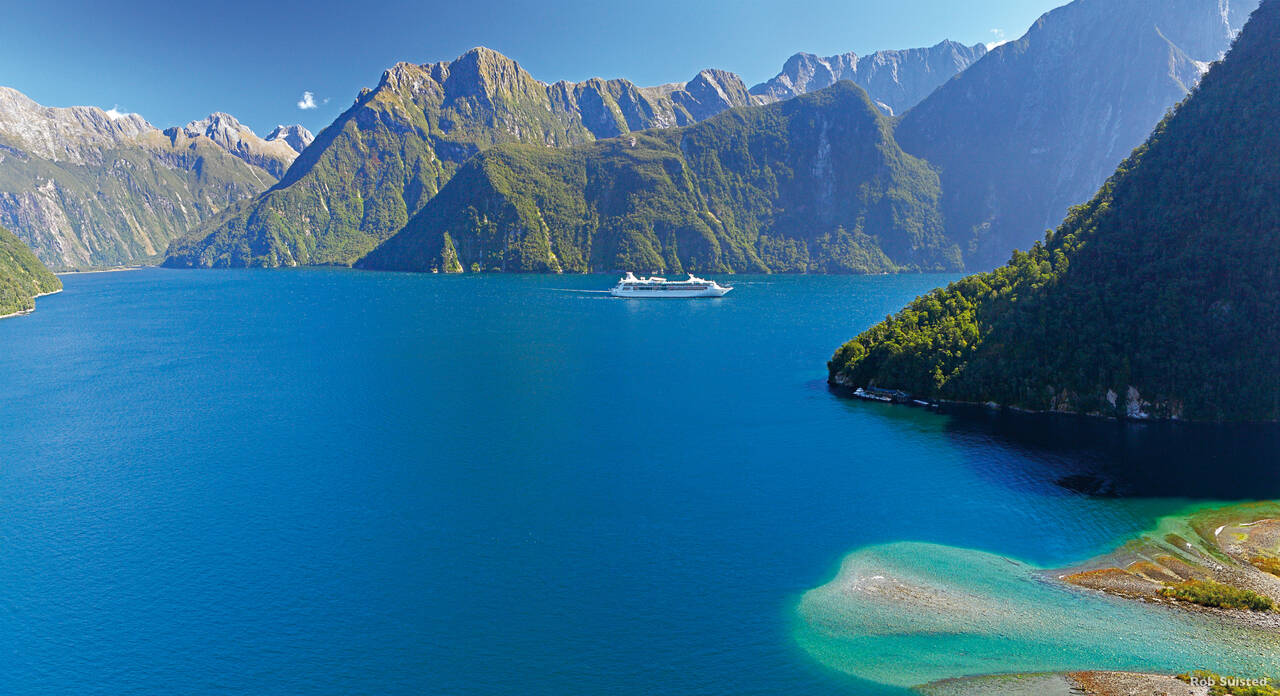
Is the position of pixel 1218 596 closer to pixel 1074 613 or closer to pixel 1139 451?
pixel 1074 613

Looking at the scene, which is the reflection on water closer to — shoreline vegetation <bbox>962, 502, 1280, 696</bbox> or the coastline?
the coastline

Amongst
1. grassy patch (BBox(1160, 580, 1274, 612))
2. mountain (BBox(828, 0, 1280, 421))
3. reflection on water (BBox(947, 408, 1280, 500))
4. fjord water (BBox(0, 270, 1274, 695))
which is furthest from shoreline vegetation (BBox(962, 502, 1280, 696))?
mountain (BBox(828, 0, 1280, 421))

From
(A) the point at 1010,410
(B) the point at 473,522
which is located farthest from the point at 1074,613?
(A) the point at 1010,410

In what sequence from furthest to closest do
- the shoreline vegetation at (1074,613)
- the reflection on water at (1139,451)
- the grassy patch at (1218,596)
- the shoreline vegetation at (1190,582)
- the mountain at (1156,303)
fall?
the mountain at (1156,303) → the reflection on water at (1139,451) → the grassy patch at (1218,596) → the shoreline vegetation at (1074,613) → the shoreline vegetation at (1190,582)

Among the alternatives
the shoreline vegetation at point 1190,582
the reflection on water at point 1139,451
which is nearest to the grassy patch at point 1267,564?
the shoreline vegetation at point 1190,582

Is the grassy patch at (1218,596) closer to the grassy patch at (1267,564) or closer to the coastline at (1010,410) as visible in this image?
the grassy patch at (1267,564)

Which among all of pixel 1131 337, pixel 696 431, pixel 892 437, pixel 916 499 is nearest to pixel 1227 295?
pixel 1131 337

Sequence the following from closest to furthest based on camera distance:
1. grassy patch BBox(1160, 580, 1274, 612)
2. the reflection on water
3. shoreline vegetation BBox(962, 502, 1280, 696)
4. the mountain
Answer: shoreline vegetation BBox(962, 502, 1280, 696) < grassy patch BBox(1160, 580, 1274, 612) < the reflection on water < the mountain
